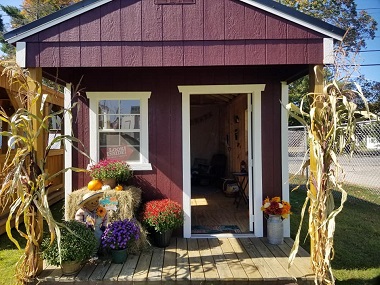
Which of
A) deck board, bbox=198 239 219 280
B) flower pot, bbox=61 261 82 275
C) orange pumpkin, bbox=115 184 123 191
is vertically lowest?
deck board, bbox=198 239 219 280

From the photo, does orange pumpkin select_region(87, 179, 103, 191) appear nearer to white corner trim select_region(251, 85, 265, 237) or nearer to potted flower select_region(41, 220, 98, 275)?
potted flower select_region(41, 220, 98, 275)

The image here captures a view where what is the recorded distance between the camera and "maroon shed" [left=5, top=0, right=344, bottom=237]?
3.23 meters

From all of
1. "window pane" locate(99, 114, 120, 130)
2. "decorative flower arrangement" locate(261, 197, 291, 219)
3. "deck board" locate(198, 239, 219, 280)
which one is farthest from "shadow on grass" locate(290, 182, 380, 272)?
"window pane" locate(99, 114, 120, 130)

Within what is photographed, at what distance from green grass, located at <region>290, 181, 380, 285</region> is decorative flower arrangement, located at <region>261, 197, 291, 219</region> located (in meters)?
0.45

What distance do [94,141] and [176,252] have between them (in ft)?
6.14

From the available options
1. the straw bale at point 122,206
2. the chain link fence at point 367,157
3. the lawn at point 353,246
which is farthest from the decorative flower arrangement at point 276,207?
the chain link fence at point 367,157

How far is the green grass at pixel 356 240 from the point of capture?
135 inches

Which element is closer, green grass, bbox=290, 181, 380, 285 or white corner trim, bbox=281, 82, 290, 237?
green grass, bbox=290, 181, 380, 285

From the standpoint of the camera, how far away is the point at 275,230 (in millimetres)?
3988

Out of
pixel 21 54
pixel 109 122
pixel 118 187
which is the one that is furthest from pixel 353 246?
pixel 21 54

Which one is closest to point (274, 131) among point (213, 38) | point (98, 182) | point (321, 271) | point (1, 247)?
point (213, 38)

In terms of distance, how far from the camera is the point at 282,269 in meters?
3.19

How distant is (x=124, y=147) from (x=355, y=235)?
3.73 metres

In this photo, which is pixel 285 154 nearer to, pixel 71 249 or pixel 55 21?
pixel 71 249
